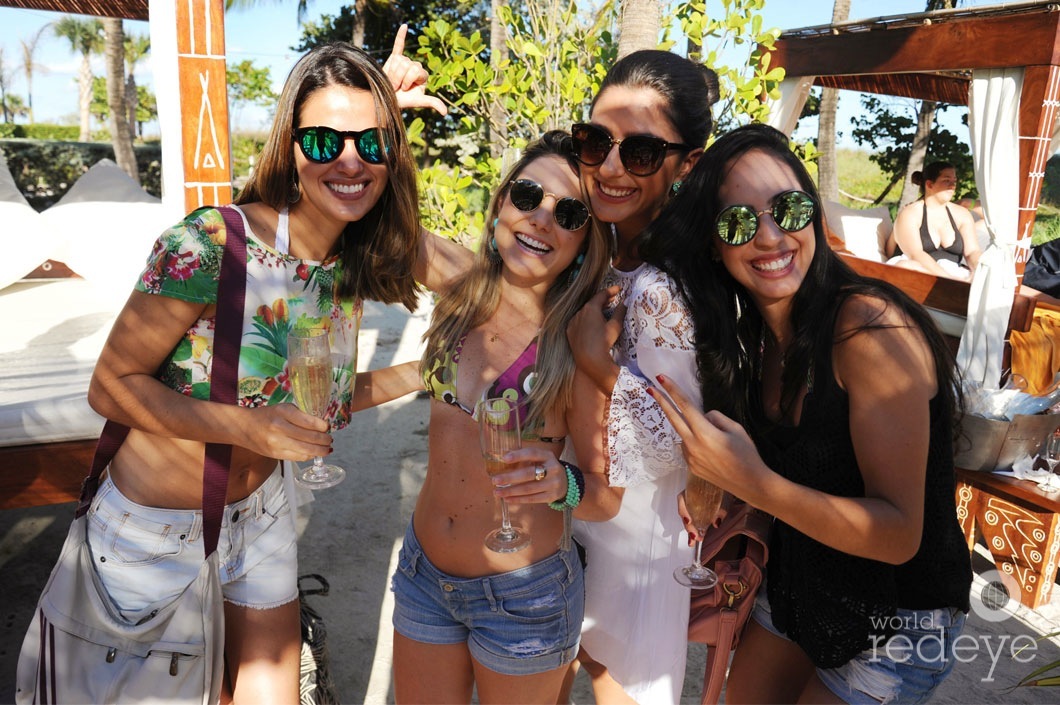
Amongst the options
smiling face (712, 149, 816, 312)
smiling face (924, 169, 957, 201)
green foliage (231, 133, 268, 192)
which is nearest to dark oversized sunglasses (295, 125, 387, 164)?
smiling face (712, 149, 816, 312)

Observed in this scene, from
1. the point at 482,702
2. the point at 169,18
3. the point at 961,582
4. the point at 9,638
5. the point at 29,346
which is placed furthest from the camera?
the point at 29,346

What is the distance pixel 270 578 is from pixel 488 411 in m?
1.05

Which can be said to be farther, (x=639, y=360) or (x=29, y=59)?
(x=29, y=59)

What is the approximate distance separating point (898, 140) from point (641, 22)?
1798 centimetres

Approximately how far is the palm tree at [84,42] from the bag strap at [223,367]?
51.5 metres

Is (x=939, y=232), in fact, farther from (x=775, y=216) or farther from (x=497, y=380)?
(x=497, y=380)

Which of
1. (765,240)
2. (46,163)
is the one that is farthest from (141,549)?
(46,163)

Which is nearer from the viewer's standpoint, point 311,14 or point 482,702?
point 482,702

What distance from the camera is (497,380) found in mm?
2105

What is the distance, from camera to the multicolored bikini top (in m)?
2.06

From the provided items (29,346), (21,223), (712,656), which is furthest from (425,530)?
(21,223)

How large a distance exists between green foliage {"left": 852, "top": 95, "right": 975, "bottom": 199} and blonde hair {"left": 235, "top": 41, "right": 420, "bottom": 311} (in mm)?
18389

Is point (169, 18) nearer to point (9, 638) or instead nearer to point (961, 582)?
point (9, 638)

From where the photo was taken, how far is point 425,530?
2.16m
